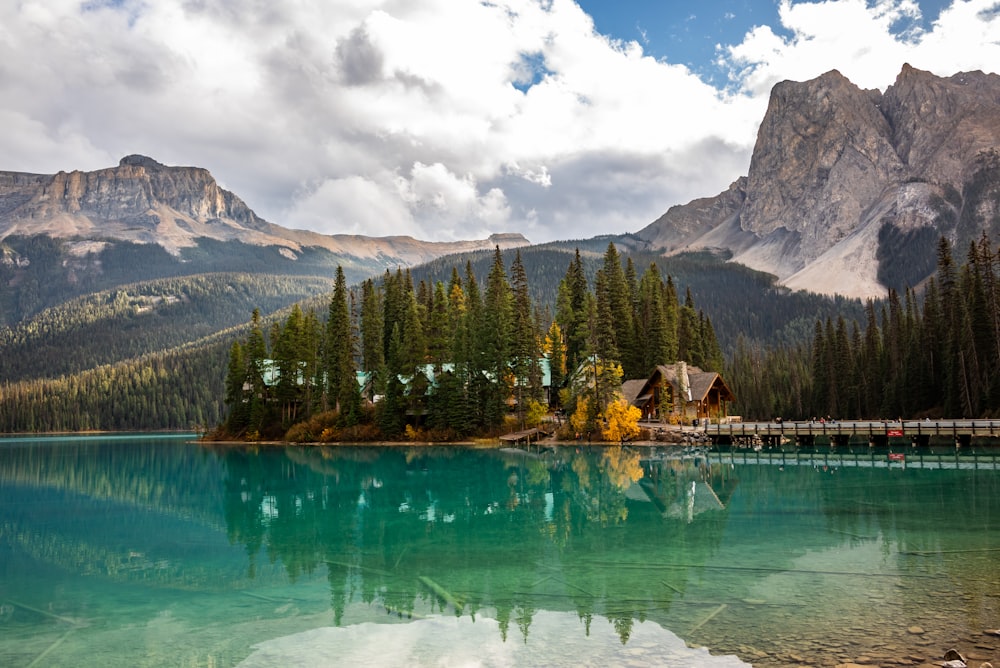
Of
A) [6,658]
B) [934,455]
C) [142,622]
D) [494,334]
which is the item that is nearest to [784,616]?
[142,622]

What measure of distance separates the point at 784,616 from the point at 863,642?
1.85 metres

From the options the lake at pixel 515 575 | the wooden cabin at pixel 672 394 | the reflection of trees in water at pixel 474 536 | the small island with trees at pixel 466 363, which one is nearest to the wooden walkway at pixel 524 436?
the small island with trees at pixel 466 363

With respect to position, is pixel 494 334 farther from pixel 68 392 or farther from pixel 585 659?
pixel 68 392

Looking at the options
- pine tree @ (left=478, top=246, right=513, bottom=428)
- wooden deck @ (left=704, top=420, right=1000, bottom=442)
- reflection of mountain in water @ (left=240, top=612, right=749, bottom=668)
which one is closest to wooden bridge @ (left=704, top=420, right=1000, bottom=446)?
wooden deck @ (left=704, top=420, right=1000, bottom=442)

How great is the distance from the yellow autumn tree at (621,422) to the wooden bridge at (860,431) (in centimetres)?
693

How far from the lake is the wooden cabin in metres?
35.5

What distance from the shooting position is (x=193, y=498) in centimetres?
3772

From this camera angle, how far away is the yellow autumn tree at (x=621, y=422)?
67688 mm

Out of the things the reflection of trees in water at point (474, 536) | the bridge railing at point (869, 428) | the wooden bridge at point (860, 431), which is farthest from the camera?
the wooden bridge at point (860, 431)

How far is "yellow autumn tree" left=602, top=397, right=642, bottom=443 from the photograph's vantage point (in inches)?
2665

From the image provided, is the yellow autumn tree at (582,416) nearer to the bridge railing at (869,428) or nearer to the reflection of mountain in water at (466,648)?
the bridge railing at (869,428)

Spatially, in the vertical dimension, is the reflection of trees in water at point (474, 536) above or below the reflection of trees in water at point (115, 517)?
above

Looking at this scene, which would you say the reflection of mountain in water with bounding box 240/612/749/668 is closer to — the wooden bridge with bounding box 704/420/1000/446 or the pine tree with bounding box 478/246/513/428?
the wooden bridge with bounding box 704/420/1000/446

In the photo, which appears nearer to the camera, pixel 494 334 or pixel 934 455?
pixel 934 455
